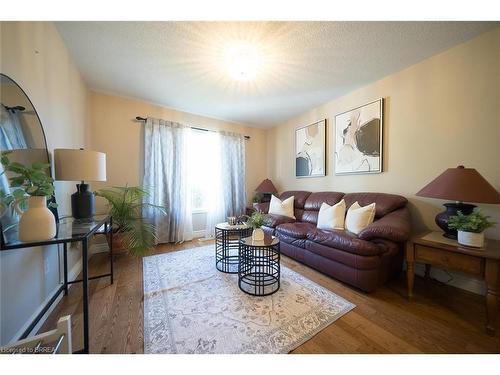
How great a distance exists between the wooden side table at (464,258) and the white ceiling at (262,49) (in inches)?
73.7

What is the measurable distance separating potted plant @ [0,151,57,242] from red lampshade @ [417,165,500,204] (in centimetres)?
282

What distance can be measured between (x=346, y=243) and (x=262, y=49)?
214 centimetres

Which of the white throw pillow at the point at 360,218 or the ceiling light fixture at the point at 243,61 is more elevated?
the ceiling light fixture at the point at 243,61

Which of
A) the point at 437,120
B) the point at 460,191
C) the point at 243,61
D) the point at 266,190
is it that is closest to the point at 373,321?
the point at 460,191

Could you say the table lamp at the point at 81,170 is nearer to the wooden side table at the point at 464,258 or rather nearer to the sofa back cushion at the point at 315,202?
the sofa back cushion at the point at 315,202

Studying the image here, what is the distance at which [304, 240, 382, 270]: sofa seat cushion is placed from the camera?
1714 millimetres

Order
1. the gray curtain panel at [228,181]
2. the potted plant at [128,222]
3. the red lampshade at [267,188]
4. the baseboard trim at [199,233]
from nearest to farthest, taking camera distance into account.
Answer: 1. the potted plant at [128,222]
2. the baseboard trim at [199,233]
3. the gray curtain panel at [228,181]
4. the red lampshade at [267,188]

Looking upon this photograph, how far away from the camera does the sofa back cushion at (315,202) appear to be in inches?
112

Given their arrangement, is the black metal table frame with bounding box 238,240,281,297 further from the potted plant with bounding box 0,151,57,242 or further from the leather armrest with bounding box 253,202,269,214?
the potted plant with bounding box 0,151,57,242

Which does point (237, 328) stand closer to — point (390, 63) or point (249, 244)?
point (249, 244)

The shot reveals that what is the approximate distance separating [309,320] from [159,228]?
269 cm

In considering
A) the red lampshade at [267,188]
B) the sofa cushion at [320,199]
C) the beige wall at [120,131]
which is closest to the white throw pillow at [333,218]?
the sofa cushion at [320,199]

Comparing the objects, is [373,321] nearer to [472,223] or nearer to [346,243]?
[346,243]
